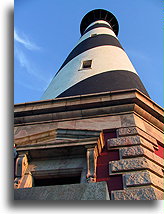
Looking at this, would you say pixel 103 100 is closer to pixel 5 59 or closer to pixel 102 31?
pixel 5 59

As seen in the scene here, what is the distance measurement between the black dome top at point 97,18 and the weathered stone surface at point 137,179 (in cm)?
1220

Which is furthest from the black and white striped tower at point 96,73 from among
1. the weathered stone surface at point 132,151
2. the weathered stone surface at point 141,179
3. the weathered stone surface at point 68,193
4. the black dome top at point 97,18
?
the black dome top at point 97,18

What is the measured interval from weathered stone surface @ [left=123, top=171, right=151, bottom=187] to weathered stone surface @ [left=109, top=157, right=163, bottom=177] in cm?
10

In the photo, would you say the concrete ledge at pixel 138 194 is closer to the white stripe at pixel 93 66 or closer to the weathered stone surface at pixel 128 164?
the weathered stone surface at pixel 128 164

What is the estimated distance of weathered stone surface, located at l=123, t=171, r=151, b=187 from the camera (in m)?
3.78

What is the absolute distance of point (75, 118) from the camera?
516cm

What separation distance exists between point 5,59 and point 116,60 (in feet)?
15.8

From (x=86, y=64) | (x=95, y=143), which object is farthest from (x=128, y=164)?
(x=86, y=64)

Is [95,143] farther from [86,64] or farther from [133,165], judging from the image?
[86,64]

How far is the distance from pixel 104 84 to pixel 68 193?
3.81 metres

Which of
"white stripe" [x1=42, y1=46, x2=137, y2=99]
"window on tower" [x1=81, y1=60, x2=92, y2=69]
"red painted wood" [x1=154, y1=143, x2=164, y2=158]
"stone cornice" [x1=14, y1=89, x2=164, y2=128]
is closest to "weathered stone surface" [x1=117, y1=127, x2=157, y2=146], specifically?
"red painted wood" [x1=154, y1=143, x2=164, y2=158]

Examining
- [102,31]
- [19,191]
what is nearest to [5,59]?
[19,191]

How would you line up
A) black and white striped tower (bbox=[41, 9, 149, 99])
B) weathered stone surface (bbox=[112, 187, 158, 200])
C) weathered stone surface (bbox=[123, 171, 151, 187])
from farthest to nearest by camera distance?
black and white striped tower (bbox=[41, 9, 149, 99]), weathered stone surface (bbox=[123, 171, 151, 187]), weathered stone surface (bbox=[112, 187, 158, 200])

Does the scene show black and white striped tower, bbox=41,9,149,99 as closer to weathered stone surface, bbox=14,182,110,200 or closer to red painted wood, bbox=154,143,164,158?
red painted wood, bbox=154,143,164,158
